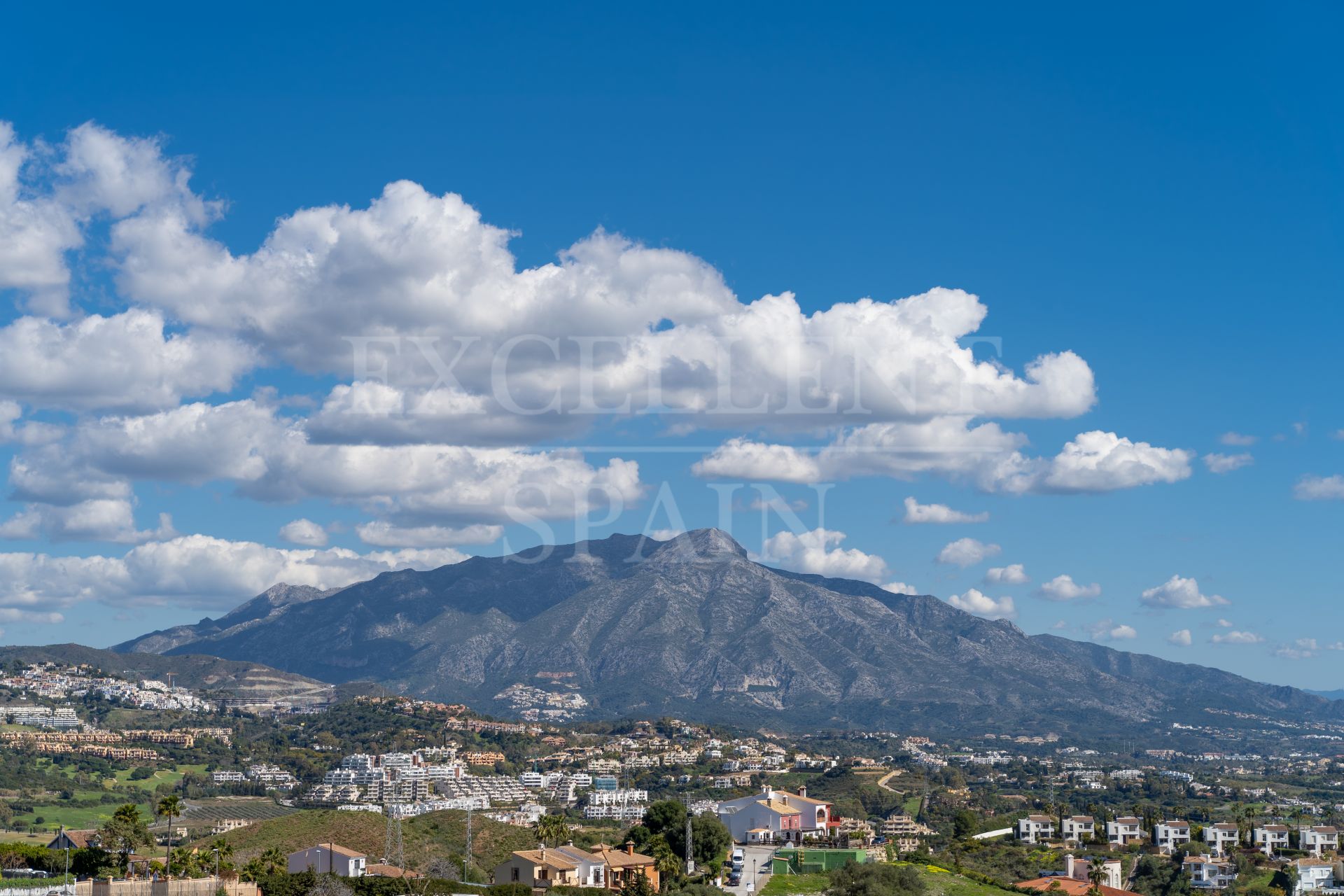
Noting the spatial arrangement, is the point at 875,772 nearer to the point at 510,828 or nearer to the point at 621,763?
the point at 621,763

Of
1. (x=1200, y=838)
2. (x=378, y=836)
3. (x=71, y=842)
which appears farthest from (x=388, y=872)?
(x=1200, y=838)

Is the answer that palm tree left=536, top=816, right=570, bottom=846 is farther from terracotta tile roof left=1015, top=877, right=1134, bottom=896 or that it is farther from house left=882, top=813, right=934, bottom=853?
terracotta tile roof left=1015, top=877, right=1134, bottom=896

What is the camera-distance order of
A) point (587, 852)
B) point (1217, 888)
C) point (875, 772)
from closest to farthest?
point (587, 852)
point (1217, 888)
point (875, 772)

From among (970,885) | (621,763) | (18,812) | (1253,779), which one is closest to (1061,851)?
(970,885)

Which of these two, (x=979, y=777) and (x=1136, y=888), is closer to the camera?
(x=1136, y=888)

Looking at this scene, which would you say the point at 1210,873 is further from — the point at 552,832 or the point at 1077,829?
the point at 552,832

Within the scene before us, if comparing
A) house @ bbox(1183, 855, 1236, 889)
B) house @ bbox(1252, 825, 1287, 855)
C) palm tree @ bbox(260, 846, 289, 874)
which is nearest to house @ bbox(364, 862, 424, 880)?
palm tree @ bbox(260, 846, 289, 874)
